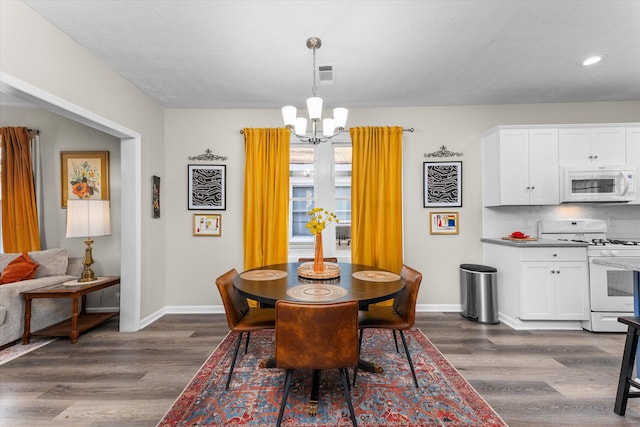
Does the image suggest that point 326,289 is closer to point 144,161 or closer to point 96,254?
point 144,161

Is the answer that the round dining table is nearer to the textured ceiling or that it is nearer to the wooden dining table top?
the wooden dining table top

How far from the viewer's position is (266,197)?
3.68m

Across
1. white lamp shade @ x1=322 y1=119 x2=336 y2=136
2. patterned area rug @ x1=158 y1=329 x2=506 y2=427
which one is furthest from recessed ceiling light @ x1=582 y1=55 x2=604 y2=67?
patterned area rug @ x1=158 y1=329 x2=506 y2=427

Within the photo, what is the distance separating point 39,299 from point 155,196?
1528 mm

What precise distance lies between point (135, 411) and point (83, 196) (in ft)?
9.59

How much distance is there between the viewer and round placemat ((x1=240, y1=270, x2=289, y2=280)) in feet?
7.62

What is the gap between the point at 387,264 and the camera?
3.62m

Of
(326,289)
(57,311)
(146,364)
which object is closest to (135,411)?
(146,364)

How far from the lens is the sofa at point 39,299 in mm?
2725

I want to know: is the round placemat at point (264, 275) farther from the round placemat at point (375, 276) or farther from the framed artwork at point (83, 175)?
the framed artwork at point (83, 175)

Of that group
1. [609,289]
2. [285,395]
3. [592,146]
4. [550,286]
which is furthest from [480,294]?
[285,395]

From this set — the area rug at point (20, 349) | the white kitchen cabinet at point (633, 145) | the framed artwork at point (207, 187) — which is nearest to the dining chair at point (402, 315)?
the framed artwork at point (207, 187)

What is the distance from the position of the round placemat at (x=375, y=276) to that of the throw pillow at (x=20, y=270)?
354 centimetres

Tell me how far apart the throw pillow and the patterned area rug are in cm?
239
